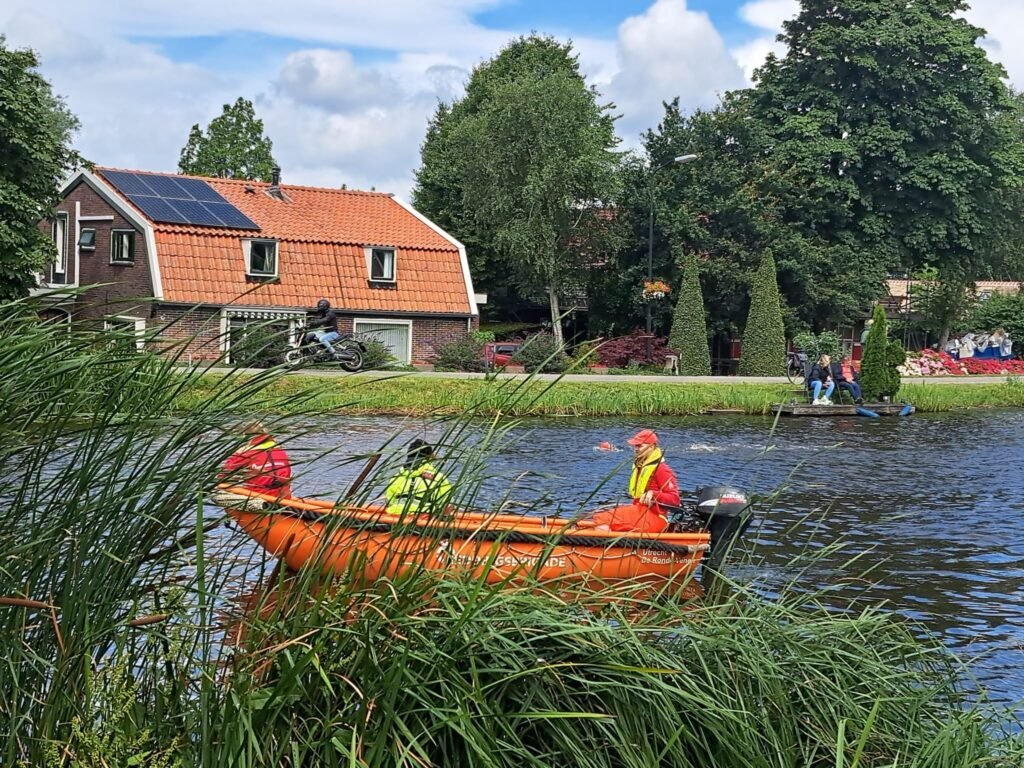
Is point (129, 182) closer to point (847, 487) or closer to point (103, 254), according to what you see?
point (103, 254)

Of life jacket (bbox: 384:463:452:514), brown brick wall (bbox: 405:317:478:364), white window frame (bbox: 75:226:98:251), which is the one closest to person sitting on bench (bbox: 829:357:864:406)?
brown brick wall (bbox: 405:317:478:364)

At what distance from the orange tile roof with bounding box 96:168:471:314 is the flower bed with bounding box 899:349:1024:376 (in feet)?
51.0

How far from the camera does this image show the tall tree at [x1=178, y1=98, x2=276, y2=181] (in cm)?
6122

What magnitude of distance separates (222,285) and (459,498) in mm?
31711

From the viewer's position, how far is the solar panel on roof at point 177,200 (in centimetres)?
3612

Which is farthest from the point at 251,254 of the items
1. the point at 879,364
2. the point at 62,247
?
the point at 879,364

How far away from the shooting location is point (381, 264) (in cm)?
3853

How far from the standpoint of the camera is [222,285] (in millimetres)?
35469

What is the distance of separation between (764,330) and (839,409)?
1059 cm

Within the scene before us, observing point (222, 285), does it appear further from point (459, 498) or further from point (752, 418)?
point (459, 498)

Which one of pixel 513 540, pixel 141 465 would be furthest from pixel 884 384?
pixel 141 465

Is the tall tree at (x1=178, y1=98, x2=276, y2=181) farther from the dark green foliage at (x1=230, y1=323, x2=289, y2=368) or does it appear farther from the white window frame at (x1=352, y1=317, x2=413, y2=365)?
the dark green foliage at (x1=230, y1=323, x2=289, y2=368)

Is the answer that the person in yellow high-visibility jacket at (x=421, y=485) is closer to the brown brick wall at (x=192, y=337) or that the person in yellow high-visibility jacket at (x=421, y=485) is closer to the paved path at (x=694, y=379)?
the brown brick wall at (x=192, y=337)

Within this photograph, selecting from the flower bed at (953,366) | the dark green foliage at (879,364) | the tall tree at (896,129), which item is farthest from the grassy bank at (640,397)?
the tall tree at (896,129)
